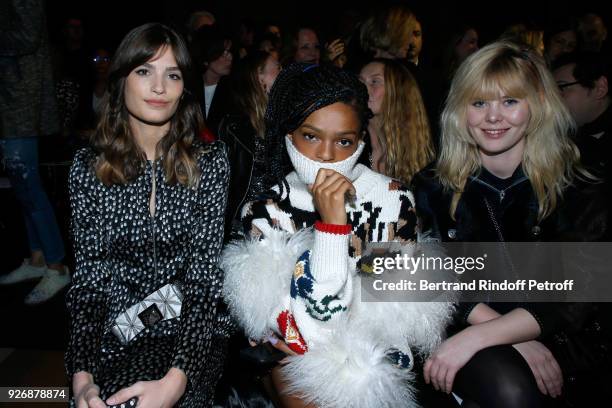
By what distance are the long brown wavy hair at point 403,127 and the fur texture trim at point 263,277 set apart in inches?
47.8

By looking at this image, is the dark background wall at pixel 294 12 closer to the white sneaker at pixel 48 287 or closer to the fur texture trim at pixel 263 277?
the white sneaker at pixel 48 287

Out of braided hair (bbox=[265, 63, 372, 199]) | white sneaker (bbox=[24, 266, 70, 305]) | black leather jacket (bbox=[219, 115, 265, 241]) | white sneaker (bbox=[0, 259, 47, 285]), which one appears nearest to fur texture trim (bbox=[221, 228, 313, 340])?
braided hair (bbox=[265, 63, 372, 199])

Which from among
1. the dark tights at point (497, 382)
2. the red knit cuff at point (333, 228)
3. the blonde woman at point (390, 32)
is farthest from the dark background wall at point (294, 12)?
the dark tights at point (497, 382)

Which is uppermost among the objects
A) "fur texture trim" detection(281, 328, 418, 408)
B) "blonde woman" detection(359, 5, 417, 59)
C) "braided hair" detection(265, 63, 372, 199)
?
"blonde woman" detection(359, 5, 417, 59)

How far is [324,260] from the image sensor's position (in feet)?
5.24

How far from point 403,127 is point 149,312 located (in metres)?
1.63

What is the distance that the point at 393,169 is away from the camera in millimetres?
2898

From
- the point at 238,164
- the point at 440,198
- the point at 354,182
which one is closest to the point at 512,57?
the point at 440,198

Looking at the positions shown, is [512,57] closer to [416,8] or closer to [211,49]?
[211,49]

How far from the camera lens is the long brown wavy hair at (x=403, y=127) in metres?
2.88

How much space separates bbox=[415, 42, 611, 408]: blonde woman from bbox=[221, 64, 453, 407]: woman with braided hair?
0.14 m

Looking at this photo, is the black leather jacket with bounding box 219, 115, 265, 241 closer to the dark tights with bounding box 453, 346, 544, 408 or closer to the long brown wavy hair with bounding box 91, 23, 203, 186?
the long brown wavy hair with bounding box 91, 23, 203, 186

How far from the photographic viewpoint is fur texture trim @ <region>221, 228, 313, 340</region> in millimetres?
1722

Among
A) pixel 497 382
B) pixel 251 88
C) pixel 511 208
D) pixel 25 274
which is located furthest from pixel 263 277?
pixel 25 274
